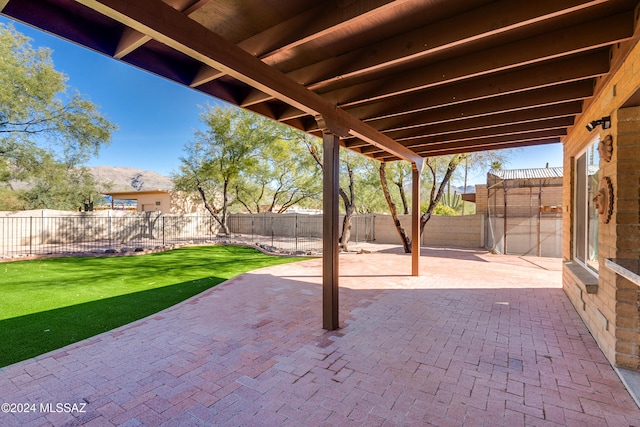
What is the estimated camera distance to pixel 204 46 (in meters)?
2.24

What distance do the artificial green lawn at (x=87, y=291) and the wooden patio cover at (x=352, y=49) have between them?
3.11 metres

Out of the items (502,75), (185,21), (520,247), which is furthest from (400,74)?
(520,247)

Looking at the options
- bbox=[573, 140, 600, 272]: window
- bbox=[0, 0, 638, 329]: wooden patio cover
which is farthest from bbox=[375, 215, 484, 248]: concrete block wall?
bbox=[0, 0, 638, 329]: wooden patio cover

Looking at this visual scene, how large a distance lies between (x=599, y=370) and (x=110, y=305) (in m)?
6.29

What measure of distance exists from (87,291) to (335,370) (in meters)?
5.26

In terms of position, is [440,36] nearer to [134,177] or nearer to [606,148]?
[606,148]

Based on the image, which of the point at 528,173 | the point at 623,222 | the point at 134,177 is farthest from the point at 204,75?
the point at 134,177

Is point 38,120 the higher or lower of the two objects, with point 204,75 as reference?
higher

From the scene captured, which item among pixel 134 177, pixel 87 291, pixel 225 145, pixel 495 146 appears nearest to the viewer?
pixel 87 291

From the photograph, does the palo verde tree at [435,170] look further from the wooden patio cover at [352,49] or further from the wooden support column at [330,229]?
the wooden support column at [330,229]

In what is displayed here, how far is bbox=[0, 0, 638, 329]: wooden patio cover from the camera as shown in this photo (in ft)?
6.88

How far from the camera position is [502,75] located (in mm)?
3340

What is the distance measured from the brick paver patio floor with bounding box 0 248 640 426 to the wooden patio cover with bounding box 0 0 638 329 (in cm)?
88

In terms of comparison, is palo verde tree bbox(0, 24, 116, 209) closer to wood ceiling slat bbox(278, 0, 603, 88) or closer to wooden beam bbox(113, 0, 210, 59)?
wooden beam bbox(113, 0, 210, 59)
